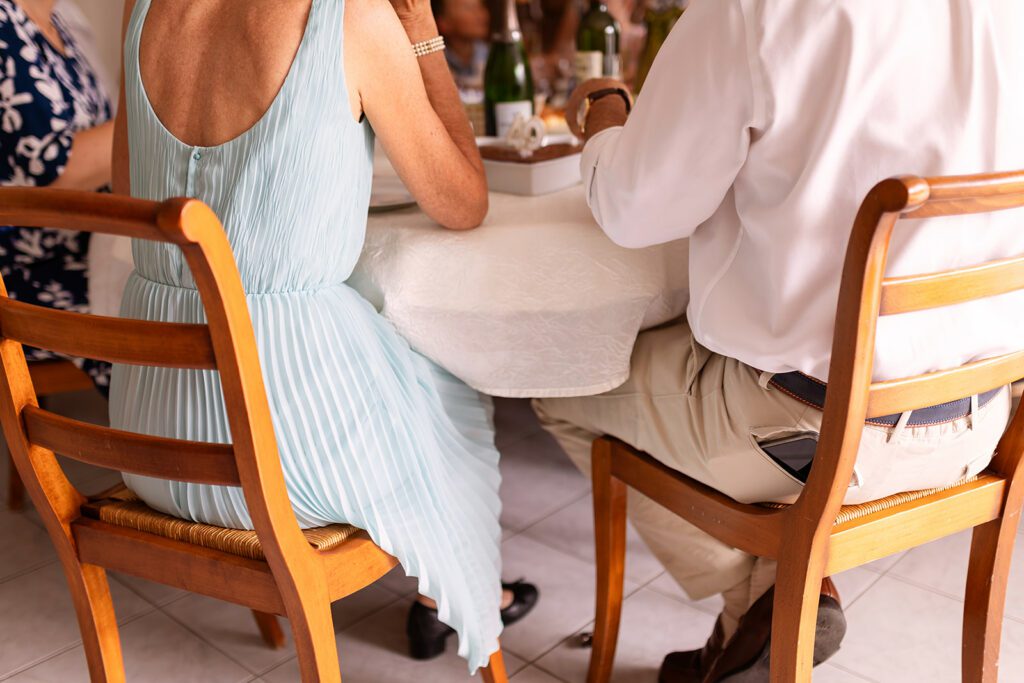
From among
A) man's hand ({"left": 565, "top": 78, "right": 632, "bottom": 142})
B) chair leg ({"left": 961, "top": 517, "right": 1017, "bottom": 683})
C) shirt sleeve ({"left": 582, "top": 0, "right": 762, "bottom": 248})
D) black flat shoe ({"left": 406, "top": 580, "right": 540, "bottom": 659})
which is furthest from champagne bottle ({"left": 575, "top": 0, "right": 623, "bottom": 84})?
chair leg ({"left": 961, "top": 517, "right": 1017, "bottom": 683})

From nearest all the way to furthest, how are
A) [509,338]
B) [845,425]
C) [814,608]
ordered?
[845,425]
[814,608]
[509,338]

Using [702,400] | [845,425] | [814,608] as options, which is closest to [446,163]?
[702,400]

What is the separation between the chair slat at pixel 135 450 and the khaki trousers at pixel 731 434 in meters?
0.59

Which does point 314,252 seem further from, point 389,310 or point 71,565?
point 71,565

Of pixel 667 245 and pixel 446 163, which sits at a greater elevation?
pixel 446 163

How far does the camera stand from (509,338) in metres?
1.28

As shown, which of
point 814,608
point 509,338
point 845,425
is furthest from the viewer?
point 509,338

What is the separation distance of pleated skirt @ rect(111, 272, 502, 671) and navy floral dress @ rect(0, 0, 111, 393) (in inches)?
30.3

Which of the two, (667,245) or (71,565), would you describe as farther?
(667,245)

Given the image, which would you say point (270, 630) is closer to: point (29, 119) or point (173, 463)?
point (173, 463)

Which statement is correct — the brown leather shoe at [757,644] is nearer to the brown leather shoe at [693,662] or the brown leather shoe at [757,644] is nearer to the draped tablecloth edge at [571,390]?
the brown leather shoe at [693,662]

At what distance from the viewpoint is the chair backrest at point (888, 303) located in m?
0.85

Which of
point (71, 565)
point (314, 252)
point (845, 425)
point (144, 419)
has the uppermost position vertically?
point (314, 252)

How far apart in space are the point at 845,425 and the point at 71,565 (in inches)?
37.5
